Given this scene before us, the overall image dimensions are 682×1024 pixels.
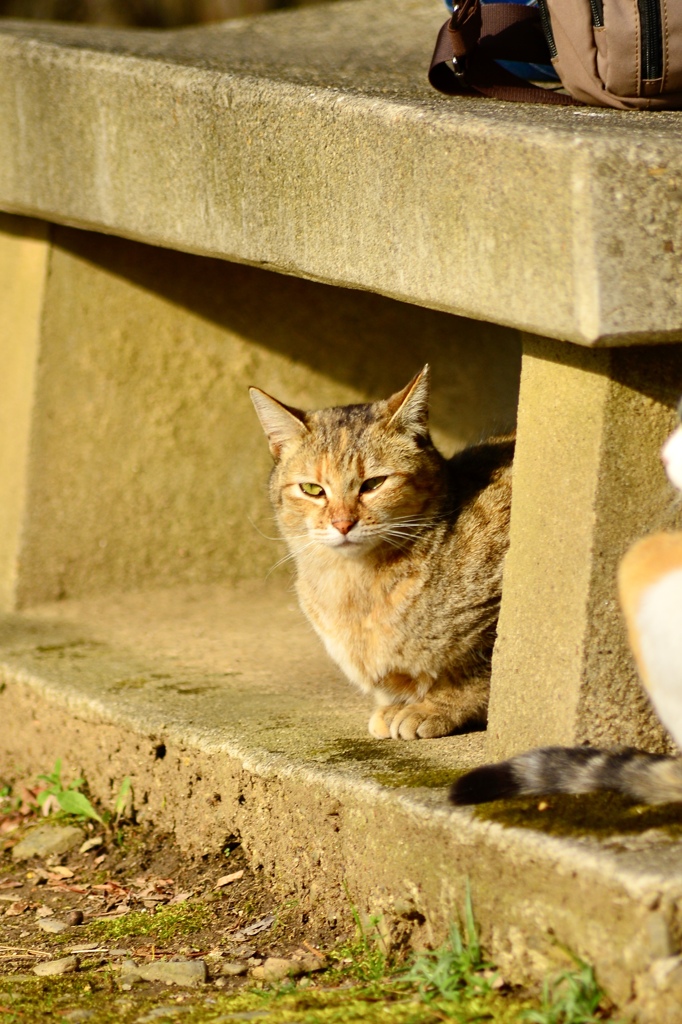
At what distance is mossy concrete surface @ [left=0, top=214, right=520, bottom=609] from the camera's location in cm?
437

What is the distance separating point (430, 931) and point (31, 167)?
2.63 meters

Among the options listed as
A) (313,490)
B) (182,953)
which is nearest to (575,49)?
(313,490)

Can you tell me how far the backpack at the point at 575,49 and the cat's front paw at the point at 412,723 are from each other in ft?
5.04

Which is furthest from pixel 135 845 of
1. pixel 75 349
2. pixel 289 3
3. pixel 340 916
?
pixel 289 3

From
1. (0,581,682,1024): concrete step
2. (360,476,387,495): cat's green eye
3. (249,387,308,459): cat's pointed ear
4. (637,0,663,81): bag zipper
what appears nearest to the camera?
(0,581,682,1024): concrete step

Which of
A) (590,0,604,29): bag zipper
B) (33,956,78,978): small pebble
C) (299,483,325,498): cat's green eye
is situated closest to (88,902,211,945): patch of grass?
(33,956,78,978): small pebble

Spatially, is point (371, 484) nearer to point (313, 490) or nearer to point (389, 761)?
point (313, 490)

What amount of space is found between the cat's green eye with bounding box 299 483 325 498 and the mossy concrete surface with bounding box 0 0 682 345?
618mm

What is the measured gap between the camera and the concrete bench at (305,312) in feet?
7.71

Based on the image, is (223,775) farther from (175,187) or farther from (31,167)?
(31,167)

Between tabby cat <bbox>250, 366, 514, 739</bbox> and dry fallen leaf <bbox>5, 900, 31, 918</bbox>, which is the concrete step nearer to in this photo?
tabby cat <bbox>250, 366, 514, 739</bbox>

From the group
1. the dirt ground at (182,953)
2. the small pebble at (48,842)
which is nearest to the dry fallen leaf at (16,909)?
the dirt ground at (182,953)

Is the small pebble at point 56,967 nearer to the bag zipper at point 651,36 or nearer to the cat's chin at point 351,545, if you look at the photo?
the cat's chin at point 351,545

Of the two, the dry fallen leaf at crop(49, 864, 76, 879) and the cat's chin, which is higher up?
the cat's chin
